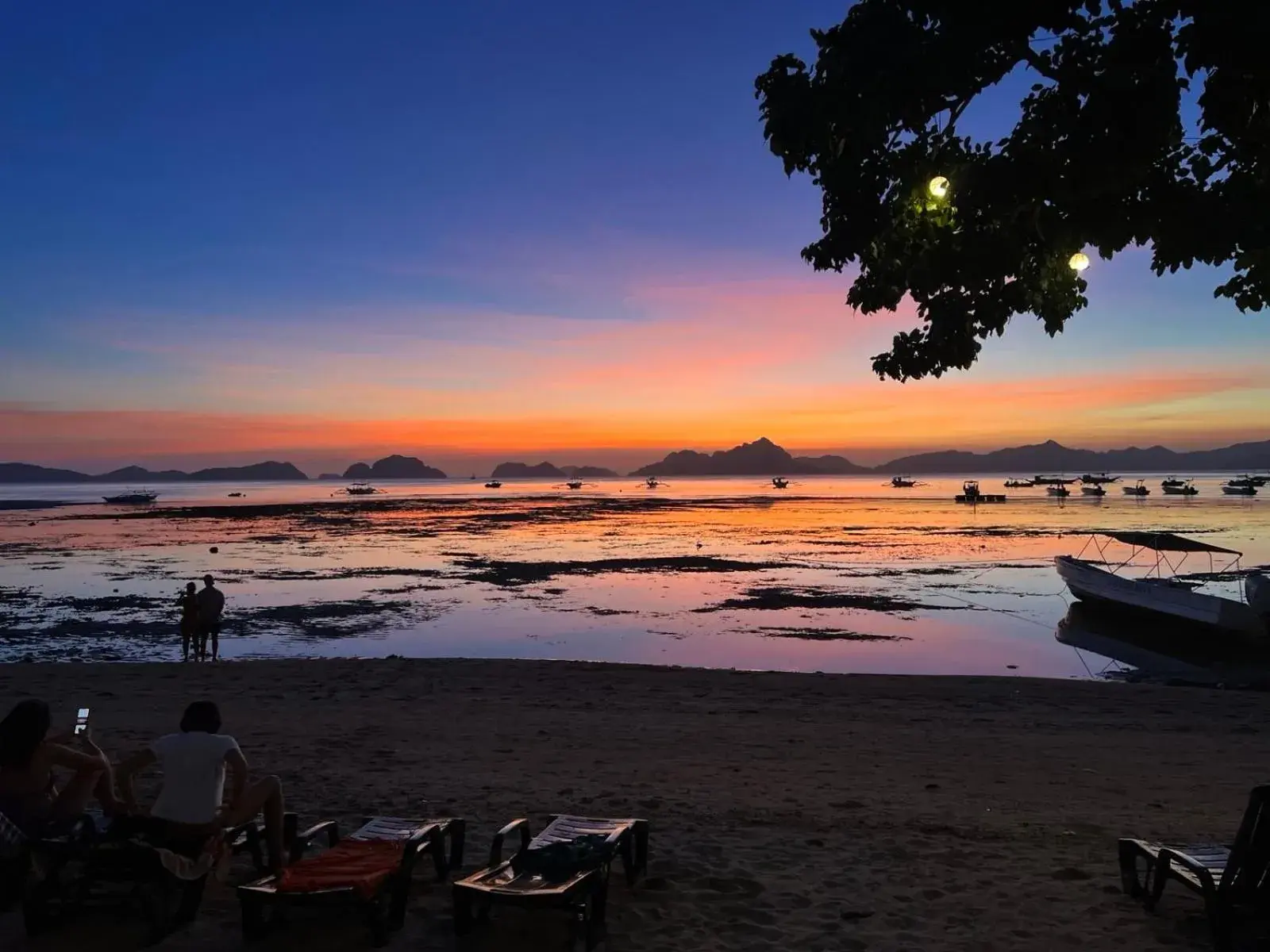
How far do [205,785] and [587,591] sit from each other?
2619cm

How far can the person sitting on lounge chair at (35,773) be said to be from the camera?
17.0 ft

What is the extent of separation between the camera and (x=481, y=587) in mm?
31922

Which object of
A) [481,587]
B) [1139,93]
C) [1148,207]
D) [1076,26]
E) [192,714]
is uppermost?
[1076,26]

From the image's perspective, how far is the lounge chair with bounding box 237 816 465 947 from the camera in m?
4.62

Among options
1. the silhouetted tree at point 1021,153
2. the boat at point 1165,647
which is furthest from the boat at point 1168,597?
the silhouetted tree at point 1021,153

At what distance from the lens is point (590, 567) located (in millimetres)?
38344

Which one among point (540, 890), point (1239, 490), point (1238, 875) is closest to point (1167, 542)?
point (1238, 875)

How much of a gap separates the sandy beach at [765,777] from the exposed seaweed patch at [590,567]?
18.2m

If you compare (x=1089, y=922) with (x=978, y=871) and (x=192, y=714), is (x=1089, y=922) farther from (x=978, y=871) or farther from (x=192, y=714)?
(x=192, y=714)

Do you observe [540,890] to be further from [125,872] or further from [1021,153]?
[1021,153]

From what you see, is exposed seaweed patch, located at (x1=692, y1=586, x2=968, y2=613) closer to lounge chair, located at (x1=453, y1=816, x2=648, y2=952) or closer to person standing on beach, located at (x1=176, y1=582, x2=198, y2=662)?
person standing on beach, located at (x1=176, y1=582, x2=198, y2=662)

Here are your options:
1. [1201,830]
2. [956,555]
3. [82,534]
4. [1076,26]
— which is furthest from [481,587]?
[82,534]

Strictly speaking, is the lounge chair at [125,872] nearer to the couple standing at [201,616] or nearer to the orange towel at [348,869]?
the orange towel at [348,869]

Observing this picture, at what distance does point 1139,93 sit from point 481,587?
2929 centimetres
